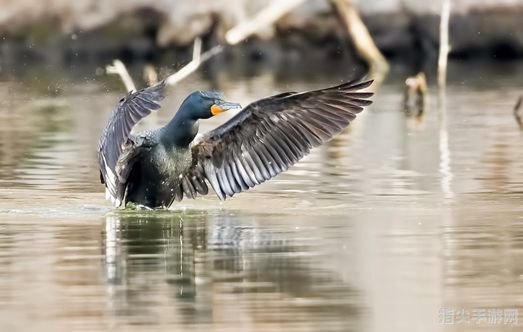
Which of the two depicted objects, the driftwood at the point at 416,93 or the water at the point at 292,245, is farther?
the driftwood at the point at 416,93

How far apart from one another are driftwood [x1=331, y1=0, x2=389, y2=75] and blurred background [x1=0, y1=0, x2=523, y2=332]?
15 cm

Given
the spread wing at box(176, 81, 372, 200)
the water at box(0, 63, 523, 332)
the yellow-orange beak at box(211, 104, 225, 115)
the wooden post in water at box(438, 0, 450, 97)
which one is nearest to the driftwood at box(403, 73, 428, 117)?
the wooden post in water at box(438, 0, 450, 97)

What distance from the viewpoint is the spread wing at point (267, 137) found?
1129 cm

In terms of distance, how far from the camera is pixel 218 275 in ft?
28.4

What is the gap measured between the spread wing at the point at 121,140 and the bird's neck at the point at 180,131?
0.17 m

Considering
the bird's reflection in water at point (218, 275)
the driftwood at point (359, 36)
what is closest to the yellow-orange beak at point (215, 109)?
the bird's reflection in water at point (218, 275)

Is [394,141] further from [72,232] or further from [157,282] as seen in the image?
[157,282]

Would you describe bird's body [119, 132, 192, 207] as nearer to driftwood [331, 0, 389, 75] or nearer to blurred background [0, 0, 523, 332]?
blurred background [0, 0, 523, 332]

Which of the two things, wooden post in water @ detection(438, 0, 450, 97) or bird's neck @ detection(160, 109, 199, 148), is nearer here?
bird's neck @ detection(160, 109, 199, 148)

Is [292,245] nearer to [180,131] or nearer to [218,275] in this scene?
[218,275]

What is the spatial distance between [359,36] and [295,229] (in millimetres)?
16625

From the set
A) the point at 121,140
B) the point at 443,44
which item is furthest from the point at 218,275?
the point at 443,44

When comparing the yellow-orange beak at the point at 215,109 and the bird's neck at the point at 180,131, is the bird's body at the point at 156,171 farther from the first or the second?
the yellow-orange beak at the point at 215,109

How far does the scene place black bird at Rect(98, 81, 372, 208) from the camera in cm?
1107
